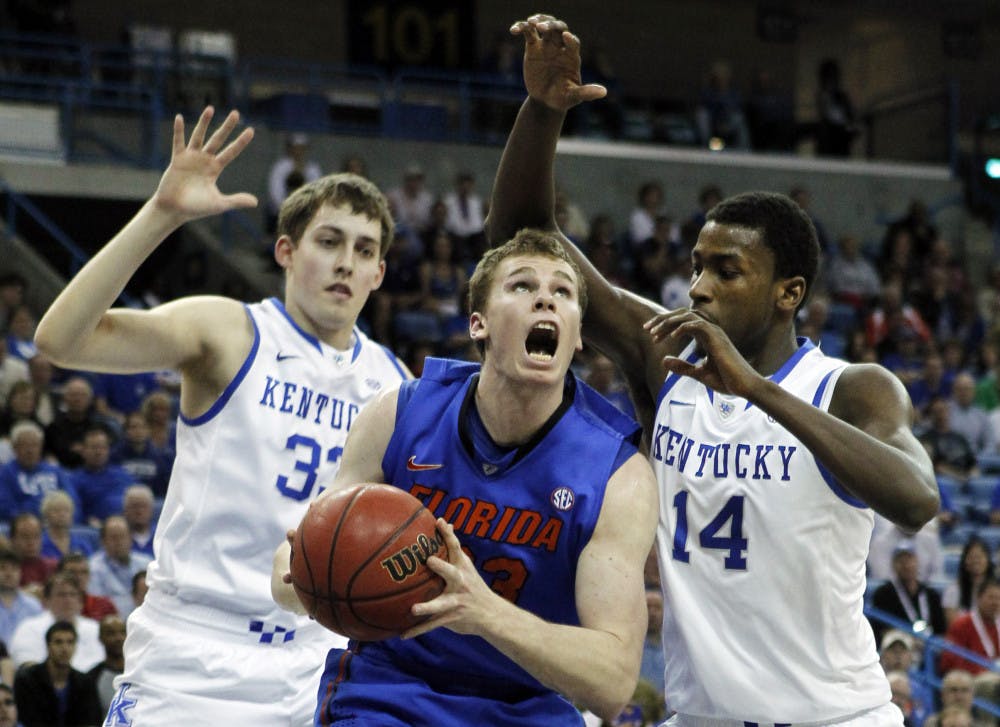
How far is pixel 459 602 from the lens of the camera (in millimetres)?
3543

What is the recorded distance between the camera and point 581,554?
397 cm

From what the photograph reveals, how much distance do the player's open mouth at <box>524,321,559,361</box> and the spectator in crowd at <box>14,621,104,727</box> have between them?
502cm

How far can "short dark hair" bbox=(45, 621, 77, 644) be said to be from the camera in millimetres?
8266

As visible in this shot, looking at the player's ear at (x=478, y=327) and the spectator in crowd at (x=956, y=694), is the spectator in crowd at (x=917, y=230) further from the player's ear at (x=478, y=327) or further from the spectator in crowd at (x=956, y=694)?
the player's ear at (x=478, y=327)

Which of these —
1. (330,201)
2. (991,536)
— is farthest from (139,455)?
(991,536)

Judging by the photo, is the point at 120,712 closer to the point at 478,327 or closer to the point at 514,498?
the point at 514,498

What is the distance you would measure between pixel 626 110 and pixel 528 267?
710 inches

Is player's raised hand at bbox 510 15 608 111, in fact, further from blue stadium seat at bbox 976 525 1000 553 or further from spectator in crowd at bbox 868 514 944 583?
blue stadium seat at bbox 976 525 1000 553

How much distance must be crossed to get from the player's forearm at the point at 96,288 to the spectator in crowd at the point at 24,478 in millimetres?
5872

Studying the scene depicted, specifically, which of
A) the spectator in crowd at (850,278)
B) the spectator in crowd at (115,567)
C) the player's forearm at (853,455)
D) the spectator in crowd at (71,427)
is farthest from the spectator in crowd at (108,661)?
the spectator in crowd at (850,278)

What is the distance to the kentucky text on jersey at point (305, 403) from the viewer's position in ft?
16.9

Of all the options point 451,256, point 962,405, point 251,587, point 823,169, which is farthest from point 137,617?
point 823,169

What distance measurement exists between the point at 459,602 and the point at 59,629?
17.6 feet

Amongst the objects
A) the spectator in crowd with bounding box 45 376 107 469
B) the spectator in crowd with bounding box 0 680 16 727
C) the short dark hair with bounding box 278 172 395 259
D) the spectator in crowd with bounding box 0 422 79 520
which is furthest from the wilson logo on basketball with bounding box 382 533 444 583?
the spectator in crowd with bounding box 45 376 107 469
